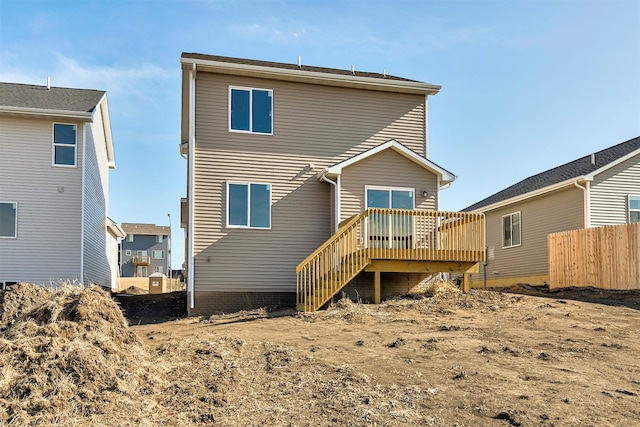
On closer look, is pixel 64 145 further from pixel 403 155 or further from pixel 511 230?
pixel 511 230

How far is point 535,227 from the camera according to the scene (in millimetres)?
20312

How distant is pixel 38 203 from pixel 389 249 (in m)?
11.5

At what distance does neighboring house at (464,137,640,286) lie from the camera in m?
18.0

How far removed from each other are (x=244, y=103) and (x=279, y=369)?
8.82m

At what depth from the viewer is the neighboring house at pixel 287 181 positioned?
14.2 meters

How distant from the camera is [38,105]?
704 inches

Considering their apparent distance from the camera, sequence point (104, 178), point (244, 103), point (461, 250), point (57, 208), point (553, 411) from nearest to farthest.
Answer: point (553, 411), point (461, 250), point (244, 103), point (57, 208), point (104, 178)

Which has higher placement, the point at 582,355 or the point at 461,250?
the point at 461,250

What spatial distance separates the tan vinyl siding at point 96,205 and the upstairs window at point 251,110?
632 centimetres

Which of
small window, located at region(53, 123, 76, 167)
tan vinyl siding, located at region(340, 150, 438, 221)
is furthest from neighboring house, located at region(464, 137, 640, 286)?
small window, located at region(53, 123, 76, 167)

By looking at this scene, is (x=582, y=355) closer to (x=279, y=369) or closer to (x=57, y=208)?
(x=279, y=369)

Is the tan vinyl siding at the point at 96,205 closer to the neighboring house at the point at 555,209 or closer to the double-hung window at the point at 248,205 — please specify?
A: the double-hung window at the point at 248,205

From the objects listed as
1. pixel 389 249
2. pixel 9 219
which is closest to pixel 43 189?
pixel 9 219

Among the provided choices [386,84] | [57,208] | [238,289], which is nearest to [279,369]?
[238,289]
